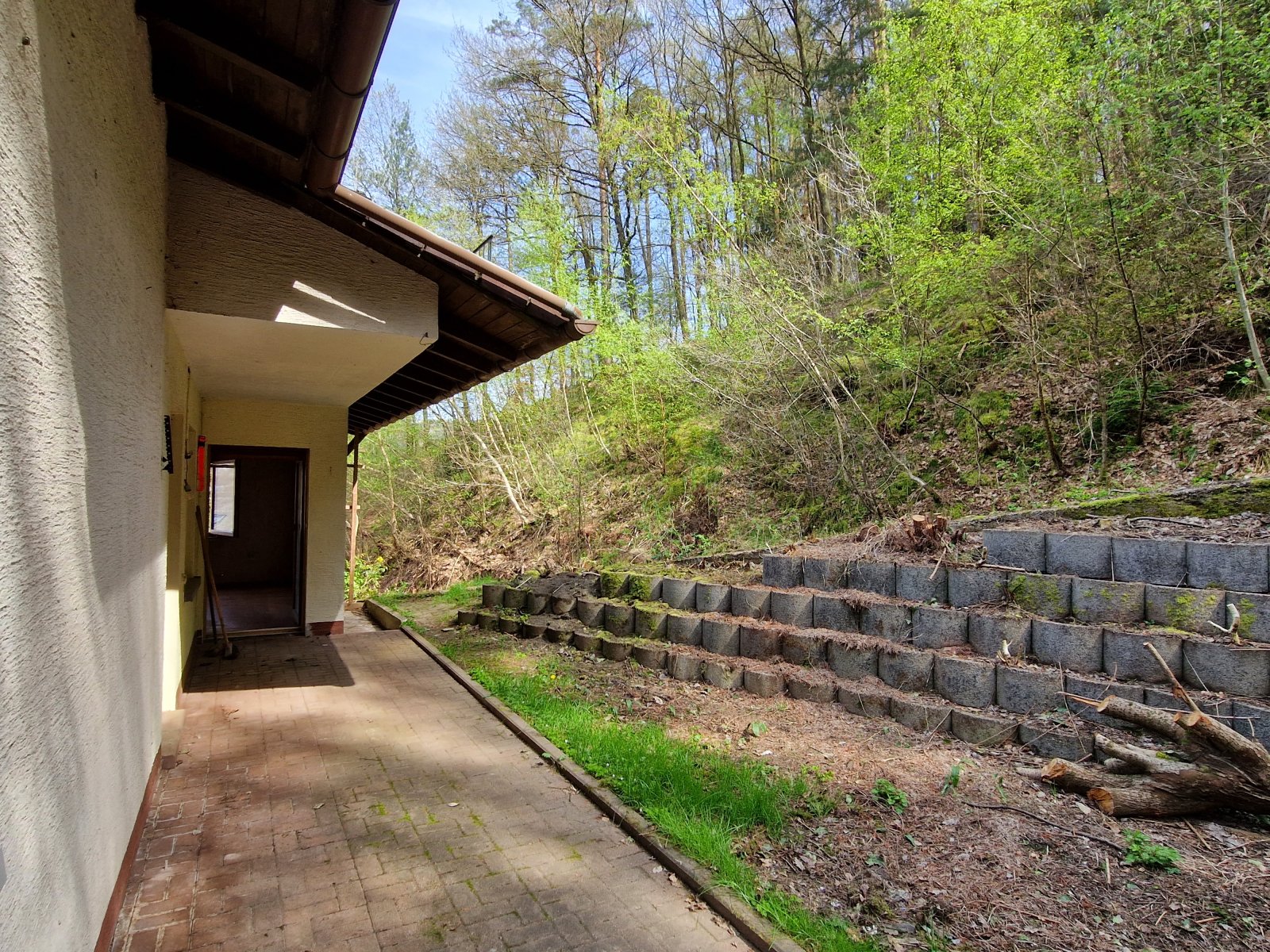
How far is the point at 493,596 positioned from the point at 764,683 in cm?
429

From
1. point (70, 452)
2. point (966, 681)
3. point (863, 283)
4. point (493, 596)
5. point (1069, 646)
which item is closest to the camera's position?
point (70, 452)

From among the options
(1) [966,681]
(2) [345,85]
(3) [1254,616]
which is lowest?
(1) [966,681]

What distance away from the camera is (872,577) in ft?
17.5

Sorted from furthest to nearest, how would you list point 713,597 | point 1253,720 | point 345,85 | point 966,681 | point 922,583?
point 713,597 < point 922,583 < point 966,681 < point 1253,720 < point 345,85

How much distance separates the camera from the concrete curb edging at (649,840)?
2426 millimetres

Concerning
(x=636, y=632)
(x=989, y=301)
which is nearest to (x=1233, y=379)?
(x=989, y=301)

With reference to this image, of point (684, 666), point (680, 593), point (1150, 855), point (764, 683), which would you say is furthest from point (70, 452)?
point (680, 593)

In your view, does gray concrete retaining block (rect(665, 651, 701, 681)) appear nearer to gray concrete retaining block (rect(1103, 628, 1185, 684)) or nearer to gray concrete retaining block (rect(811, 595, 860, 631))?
gray concrete retaining block (rect(811, 595, 860, 631))

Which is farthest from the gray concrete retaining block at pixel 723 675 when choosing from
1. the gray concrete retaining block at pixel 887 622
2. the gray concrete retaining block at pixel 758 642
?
the gray concrete retaining block at pixel 887 622

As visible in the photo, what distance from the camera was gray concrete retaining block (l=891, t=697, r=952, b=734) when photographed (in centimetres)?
403

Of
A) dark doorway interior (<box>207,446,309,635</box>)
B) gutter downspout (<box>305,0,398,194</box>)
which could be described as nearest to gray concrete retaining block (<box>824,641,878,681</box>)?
gutter downspout (<box>305,0,398,194</box>)

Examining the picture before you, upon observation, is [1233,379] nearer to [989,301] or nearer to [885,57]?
[989,301]

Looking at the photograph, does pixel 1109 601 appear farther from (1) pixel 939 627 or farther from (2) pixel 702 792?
(2) pixel 702 792

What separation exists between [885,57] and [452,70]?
1090cm
